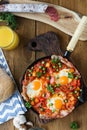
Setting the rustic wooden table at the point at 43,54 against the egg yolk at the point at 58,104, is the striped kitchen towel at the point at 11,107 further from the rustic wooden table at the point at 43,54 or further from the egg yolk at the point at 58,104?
the egg yolk at the point at 58,104

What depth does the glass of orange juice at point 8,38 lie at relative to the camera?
60.6 inches

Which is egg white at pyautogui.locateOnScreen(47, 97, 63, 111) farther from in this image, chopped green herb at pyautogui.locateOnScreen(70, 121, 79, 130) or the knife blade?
the knife blade

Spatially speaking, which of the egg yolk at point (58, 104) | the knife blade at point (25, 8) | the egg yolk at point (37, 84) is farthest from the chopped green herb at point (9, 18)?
the egg yolk at point (58, 104)

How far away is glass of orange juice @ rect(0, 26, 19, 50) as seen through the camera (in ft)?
5.05

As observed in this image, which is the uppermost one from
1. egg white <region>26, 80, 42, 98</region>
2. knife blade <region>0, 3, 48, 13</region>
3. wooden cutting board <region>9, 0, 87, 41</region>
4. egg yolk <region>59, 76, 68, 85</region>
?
knife blade <region>0, 3, 48, 13</region>

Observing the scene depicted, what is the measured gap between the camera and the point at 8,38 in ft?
5.11

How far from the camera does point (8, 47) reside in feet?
5.08

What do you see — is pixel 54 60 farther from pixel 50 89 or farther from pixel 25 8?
pixel 25 8

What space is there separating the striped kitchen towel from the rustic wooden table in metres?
0.02

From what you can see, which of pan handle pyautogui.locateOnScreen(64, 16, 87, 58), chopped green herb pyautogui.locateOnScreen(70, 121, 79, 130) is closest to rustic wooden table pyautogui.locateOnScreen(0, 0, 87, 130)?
chopped green herb pyautogui.locateOnScreen(70, 121, 79, 130)

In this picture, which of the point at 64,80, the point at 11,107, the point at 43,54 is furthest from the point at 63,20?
the point at 11,107

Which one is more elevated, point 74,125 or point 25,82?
point 25,82

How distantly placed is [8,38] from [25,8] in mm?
146

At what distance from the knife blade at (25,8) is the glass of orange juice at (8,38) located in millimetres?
80
